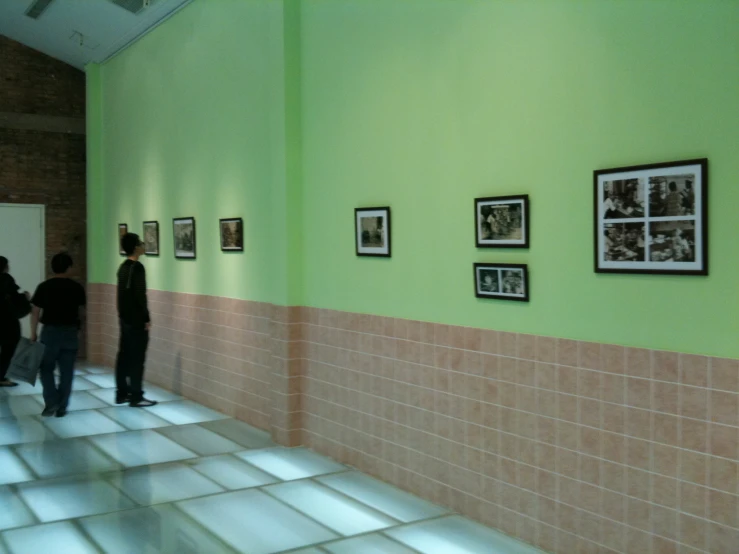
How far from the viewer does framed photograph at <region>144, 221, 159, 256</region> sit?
34.0 ft

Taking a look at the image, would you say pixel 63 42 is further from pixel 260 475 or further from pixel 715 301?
pixel 715 301

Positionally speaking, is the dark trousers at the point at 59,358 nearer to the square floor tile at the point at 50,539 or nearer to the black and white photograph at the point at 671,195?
the square floor tile at the point at 50,539

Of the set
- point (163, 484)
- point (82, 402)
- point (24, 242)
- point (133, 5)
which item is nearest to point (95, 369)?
point (24, 242)

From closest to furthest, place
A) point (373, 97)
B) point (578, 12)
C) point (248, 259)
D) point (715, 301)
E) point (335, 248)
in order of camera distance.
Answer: point (715, 301) → point (578, 12) → point (373, 97) → point (335, 248) → point (248, 259)

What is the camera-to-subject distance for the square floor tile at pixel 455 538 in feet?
15.3

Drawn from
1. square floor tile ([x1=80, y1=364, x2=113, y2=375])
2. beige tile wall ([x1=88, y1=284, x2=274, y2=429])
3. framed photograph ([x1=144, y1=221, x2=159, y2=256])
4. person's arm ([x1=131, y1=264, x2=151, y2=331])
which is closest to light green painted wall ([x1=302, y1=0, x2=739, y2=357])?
beige tile wall ([x1=88, y1=284, x2=274, y2=429])

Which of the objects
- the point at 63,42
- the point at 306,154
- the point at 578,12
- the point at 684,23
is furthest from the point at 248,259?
the point at 63,42

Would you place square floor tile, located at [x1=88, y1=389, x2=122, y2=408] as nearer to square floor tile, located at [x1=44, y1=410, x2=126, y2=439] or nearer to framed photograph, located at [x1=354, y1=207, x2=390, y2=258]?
square floor tile, located at [x1=44, y1=410, x2=126, y2=439]

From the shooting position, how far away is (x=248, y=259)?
8.14m

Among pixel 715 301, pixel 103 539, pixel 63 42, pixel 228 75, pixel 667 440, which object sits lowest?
pixel 103 539

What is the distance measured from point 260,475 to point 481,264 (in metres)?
2.55

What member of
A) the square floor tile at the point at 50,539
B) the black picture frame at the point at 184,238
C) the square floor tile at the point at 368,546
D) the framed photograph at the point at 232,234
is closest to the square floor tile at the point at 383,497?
the square floor tile at the point at 368,546

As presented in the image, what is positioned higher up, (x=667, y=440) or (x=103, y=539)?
(x=667, y=440)

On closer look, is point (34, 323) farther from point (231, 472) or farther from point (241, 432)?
point (231, 472)
